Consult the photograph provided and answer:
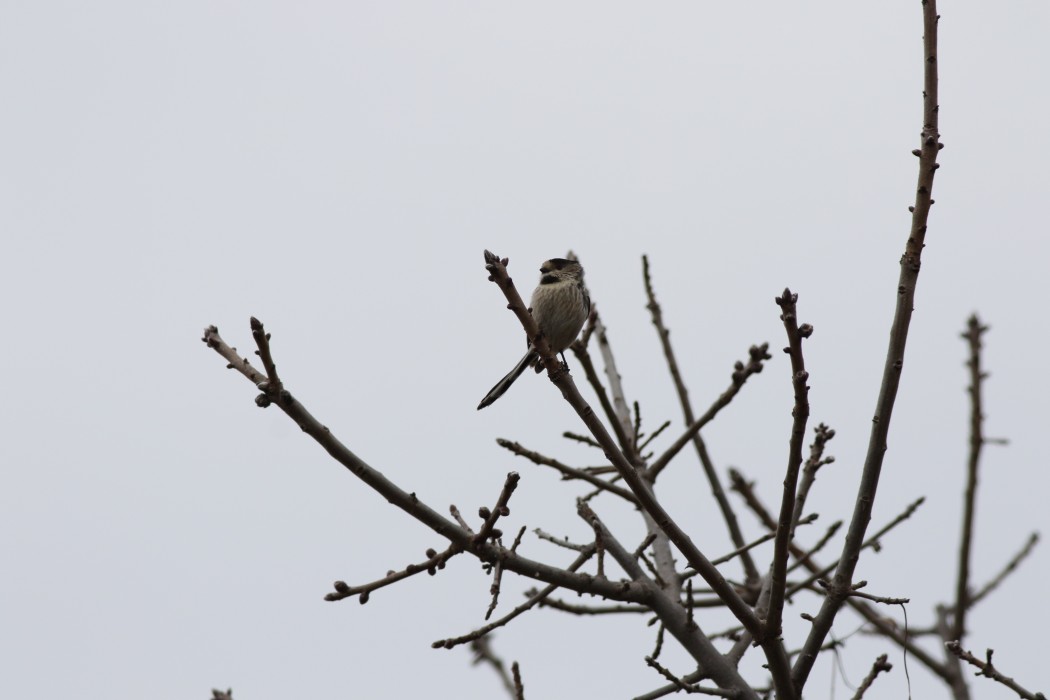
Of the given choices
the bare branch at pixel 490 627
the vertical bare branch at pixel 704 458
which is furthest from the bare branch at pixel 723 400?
the bare branch at pixel 490 627

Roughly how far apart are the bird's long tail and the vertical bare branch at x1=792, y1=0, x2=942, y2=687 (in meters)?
2.19

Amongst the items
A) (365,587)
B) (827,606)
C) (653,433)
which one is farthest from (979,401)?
(365,587)

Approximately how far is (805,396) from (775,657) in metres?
1.09

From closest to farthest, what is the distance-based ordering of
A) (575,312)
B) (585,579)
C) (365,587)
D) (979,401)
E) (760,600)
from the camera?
1. (365,587)
2. (585,579)
3. (760,600)
4. (979,401)
5. (575,312)

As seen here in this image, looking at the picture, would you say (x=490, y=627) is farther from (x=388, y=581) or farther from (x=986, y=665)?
(x=986, y=665)

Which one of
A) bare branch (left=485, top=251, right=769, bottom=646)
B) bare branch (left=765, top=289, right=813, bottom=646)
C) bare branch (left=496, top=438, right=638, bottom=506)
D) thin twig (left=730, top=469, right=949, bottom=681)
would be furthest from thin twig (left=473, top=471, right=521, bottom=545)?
thin twig (left=730, top=469, right=949, bottom=681)

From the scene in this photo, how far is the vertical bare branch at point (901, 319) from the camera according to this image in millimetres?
3402

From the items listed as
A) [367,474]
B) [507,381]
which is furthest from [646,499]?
[507,381]

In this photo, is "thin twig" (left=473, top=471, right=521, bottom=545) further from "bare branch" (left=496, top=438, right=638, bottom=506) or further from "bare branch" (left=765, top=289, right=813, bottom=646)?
"bare branch" (left=496, top=438, right=638, bottom=506)

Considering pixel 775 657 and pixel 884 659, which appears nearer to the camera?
pixel 775 657

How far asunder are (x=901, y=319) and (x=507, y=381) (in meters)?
2.47

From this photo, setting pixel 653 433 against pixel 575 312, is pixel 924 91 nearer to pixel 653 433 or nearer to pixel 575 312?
pixel 653 433

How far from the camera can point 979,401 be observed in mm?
5141

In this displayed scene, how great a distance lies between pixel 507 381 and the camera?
18.0 feet
